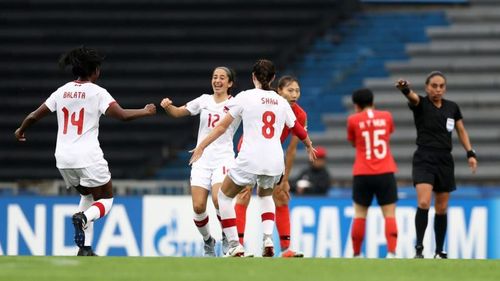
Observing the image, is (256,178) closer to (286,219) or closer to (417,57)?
(286,219)

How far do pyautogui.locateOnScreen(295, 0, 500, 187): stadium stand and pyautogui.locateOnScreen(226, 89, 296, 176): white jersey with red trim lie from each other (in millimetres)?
9457

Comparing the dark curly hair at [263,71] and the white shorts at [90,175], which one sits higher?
the dark curly hair at [263,71]

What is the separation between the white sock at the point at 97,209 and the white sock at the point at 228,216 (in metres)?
1.02

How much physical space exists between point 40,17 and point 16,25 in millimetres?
443

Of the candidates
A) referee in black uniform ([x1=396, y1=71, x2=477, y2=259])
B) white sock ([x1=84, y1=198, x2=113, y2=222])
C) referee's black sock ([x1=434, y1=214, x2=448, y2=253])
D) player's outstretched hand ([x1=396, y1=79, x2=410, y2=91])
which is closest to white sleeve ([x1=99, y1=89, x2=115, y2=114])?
white sock ([x1=84, y1=198, x2=113, y2=222])

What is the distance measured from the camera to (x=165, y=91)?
2452cm

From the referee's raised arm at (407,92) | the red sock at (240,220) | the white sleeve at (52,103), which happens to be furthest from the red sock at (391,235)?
the white sleeve at (52,103)

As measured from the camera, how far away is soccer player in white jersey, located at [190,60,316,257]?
41.8 feet

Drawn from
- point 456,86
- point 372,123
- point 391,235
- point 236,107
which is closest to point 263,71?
point 236,107

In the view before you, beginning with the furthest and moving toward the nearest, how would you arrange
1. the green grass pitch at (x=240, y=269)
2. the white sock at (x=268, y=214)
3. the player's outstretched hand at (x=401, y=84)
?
1. the player's outstretched hand at (x=401, y=84)
2. the white sock at (x=268, y=214)
3. the green grass pitch at (x=240, y=269)

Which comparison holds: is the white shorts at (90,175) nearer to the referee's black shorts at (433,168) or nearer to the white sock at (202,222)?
the white sock at (202,222)

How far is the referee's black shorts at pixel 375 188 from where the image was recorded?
15000 millimetres

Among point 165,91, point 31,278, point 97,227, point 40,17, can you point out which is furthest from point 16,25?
point 31,278

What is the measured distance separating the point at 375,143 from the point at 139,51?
10.7 meters
